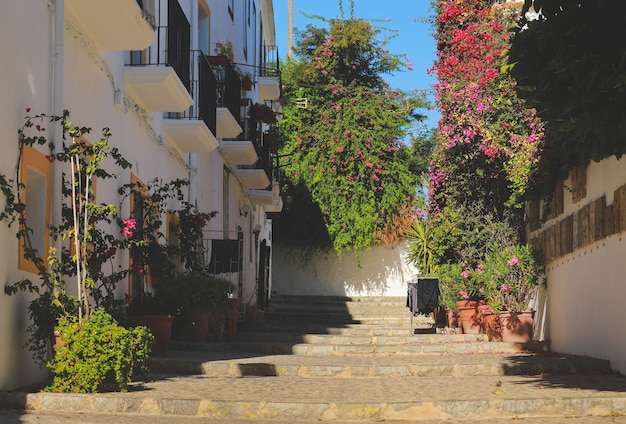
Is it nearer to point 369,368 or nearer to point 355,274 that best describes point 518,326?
point 369,368

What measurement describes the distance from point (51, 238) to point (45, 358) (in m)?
1.18

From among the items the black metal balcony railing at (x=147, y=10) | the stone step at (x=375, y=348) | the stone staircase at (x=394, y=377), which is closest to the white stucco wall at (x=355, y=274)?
the stone staircase at (x=394, y=377)

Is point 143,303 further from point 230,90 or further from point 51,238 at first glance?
point 230,90

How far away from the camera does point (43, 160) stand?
9.39m

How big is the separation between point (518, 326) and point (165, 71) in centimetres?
754

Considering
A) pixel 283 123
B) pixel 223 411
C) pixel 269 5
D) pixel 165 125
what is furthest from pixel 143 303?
pixel 269 5

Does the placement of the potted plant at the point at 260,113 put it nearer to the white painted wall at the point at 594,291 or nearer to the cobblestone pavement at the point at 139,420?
the white painted wall at the point at 594,291

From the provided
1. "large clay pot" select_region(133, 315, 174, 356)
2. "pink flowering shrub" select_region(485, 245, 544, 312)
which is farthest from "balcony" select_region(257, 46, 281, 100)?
"large clay pot" select_region(133, 315, 174, 356)

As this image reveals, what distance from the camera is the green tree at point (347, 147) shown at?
30.4 meters

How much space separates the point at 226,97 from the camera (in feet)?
60.3

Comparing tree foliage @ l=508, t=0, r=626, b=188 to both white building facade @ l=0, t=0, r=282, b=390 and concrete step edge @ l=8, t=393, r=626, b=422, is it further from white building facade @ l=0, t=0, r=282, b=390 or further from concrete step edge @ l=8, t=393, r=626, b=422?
white building facade @ l=0, t=0, r=282, b=390

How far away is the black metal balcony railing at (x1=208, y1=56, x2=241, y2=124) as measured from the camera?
1827 cm

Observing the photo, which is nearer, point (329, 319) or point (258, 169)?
point (329, 319)

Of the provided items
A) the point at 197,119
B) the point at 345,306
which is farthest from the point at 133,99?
the point at 345,306
